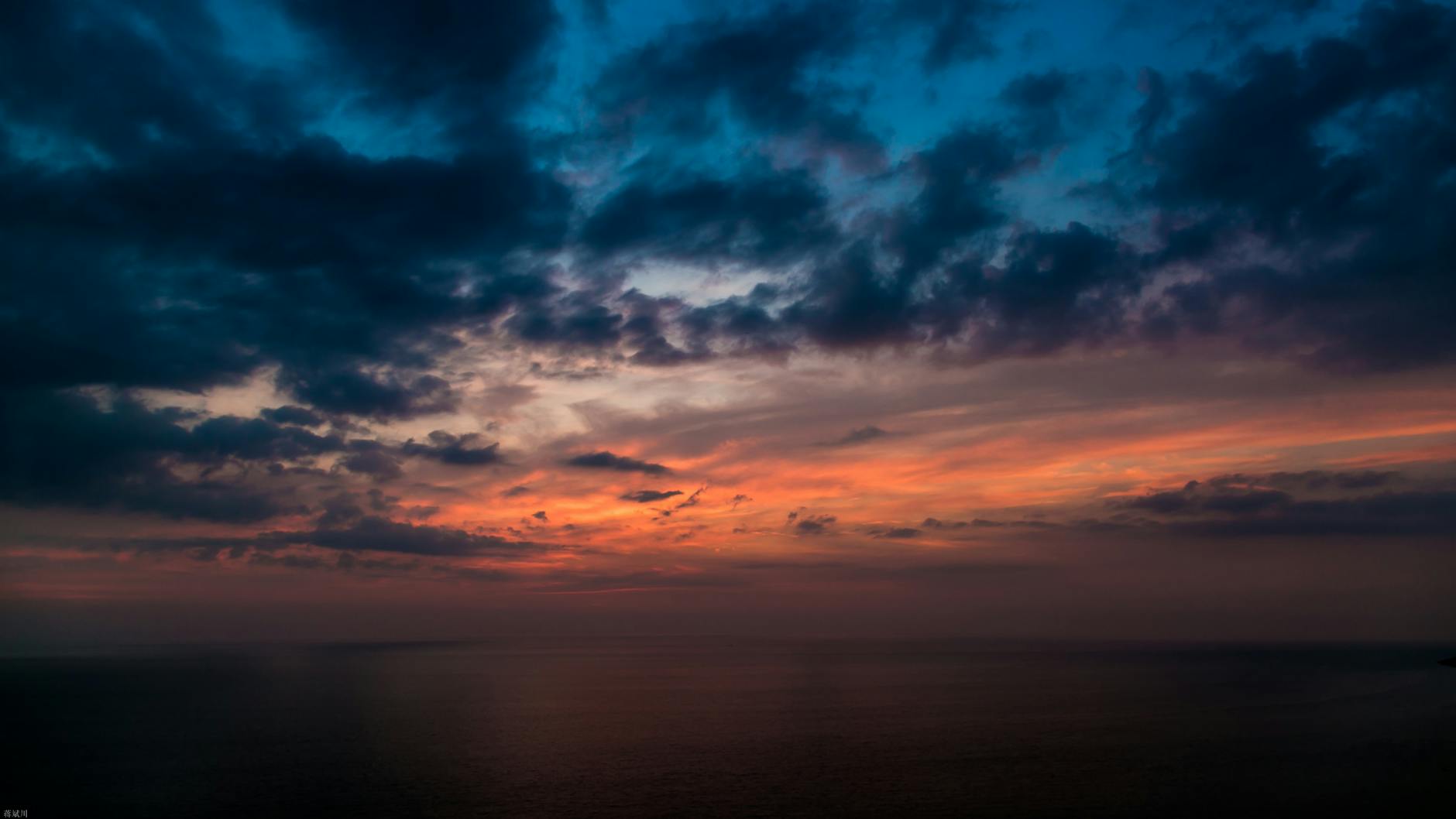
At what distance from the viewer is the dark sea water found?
54688mm

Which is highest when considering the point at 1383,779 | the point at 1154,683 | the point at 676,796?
the point at 676,796

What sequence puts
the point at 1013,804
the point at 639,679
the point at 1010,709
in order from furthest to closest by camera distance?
1. the point at 639,679
2. the point at 1010,709
3. the point at 1013,804

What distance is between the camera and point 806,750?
75.2m

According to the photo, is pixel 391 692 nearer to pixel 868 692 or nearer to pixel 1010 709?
pixel 868 692

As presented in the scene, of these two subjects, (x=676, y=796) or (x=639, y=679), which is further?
(x=639, y=679)

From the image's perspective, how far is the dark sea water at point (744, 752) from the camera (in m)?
54.7

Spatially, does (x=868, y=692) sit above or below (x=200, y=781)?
below

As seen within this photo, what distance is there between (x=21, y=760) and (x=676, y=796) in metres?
59.2

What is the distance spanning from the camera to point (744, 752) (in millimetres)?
75125

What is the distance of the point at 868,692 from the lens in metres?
140

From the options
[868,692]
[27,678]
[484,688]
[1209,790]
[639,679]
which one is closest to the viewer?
[1209,790]

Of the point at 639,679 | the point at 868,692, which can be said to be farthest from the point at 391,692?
the point at 868,692

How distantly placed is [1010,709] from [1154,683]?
2447 inches

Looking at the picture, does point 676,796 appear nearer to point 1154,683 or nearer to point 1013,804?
point 1013,804
